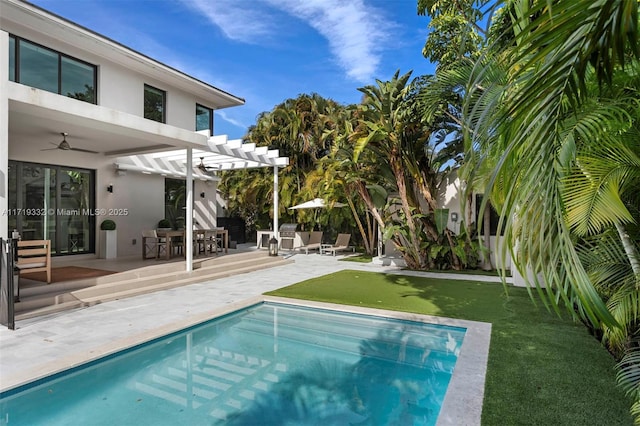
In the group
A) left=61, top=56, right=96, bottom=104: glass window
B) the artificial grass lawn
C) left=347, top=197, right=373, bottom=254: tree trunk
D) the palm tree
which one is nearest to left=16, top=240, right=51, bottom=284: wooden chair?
the artificial grass lawn

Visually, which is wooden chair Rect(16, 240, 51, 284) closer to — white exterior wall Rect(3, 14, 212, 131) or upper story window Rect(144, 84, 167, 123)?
white exterior wall Rect(3, 14, 212, 131)

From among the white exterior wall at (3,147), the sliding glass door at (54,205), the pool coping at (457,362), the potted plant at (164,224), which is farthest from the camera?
the potted plant at (164,224)

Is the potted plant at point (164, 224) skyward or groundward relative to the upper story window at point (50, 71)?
groundward

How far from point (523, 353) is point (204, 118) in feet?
59.0

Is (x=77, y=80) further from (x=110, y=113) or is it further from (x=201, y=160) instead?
(x=110, y=113)

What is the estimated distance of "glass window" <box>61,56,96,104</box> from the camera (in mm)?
13414

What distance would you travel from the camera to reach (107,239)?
14.8m

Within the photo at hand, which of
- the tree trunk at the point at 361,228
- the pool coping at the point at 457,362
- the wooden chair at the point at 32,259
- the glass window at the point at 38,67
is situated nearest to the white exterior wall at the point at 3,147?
the wooden chair at the point at 32,259

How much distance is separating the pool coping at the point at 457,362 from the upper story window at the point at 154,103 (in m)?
11.0

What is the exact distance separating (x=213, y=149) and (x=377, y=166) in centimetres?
697

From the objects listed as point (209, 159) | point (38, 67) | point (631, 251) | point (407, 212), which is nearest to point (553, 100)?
point (631, 251)

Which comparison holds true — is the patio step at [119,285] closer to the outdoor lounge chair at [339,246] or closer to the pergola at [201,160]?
the pergola at [201,160]

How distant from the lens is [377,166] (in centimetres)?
1631

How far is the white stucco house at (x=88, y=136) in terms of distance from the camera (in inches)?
402
